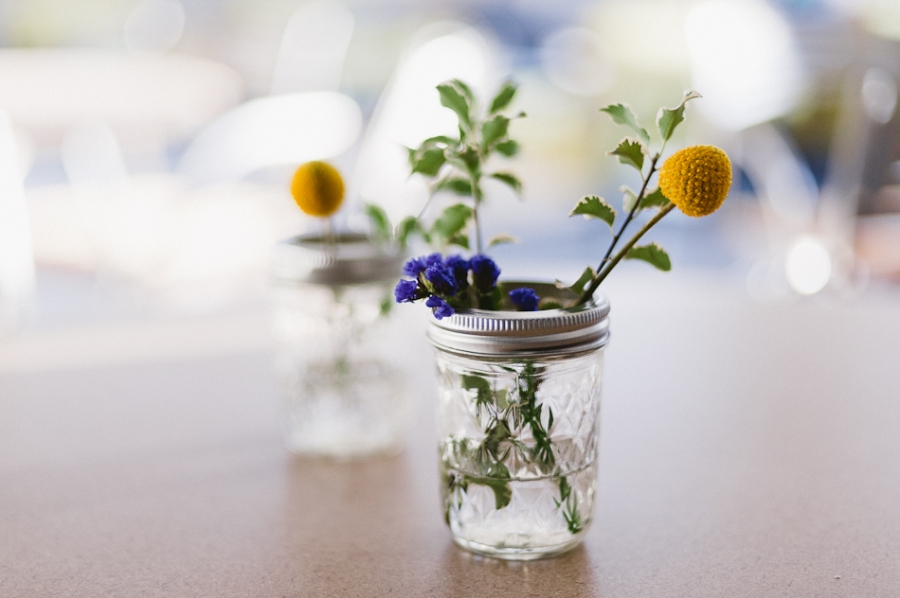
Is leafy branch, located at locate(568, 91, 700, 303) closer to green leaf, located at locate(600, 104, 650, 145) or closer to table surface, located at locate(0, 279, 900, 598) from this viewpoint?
green leaf, located at locate(600, 104, 650, 145)

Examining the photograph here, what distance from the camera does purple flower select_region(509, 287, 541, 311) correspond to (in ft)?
2.06

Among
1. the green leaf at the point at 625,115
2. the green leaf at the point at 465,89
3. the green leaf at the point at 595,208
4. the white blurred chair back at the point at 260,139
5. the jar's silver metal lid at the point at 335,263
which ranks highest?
the white blurred chair back at the point at 260,139

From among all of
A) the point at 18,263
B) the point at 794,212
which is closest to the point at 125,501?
the point at 18,263

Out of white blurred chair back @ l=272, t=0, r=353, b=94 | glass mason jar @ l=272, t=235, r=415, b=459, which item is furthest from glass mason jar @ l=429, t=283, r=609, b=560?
white blurred chair back @ l=272, t=0, r=353, b=94

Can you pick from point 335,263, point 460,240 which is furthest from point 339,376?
point 460,240

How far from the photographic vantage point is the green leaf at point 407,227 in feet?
2.59

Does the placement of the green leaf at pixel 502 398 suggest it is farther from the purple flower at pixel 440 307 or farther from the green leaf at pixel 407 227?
the green leaf at pixel 407 227

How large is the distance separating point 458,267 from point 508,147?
0.13 metres

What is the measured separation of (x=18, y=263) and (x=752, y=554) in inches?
75.8

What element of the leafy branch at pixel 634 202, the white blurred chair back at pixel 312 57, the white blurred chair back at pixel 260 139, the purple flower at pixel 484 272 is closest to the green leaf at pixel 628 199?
the leafy branch at pixel 634 202

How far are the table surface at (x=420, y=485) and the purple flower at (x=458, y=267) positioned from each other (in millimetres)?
206

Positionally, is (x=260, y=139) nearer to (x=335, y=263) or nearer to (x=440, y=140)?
(x=335, y=263)

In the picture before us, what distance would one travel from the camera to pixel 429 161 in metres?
0.67

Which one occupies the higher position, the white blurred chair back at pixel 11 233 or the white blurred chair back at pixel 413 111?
the white blurred chair back at pixel 413 111
